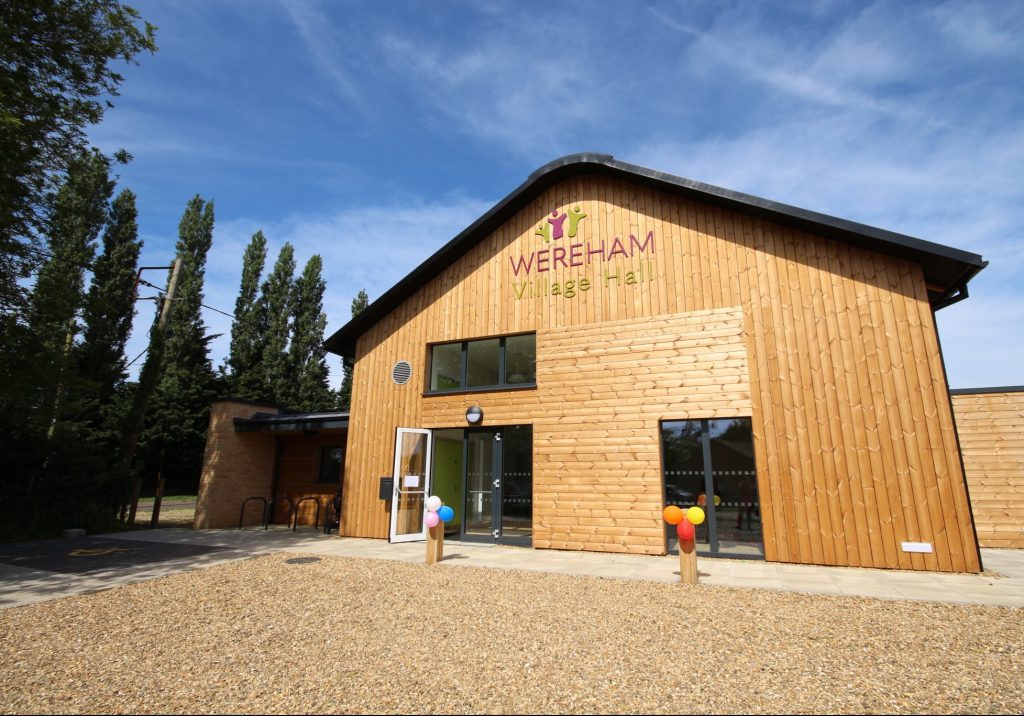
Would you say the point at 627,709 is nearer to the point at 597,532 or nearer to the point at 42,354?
the point at 597,532

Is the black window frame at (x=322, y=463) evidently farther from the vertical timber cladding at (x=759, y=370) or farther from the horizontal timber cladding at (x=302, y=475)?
the vertical timber cladding at (x=759, y=370)

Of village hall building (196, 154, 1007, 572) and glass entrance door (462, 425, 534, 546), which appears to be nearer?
village hall building (196, 154, 1007, 572)

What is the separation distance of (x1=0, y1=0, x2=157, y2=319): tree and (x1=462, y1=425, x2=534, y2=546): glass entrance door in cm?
983

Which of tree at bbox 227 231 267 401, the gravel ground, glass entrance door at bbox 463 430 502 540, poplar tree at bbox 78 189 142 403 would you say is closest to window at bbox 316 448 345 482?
glass entrance door at bbox 463 430 502 540

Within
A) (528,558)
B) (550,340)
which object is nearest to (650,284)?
(550,340)

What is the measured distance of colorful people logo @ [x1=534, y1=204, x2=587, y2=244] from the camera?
34.3 feet

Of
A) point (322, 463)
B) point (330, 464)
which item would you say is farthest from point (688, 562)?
point (322, 463)

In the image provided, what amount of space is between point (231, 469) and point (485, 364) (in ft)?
27.4

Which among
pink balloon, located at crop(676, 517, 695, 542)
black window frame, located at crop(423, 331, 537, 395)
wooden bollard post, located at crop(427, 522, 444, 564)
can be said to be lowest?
wooden bollard post, located at crop(427, 522, 444, 564)

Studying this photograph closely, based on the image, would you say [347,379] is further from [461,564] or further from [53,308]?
[461,564]

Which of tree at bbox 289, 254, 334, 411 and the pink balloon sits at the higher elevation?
tree at bbox 289, 254, 334, 411

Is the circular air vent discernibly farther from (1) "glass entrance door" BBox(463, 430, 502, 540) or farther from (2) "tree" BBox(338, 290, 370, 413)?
(2) "tree" BBox(338, 290, 370, 413)

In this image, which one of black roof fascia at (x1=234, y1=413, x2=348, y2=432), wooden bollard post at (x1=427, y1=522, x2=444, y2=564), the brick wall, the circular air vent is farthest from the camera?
the brick wall

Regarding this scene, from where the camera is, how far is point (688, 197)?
9.45 meters
